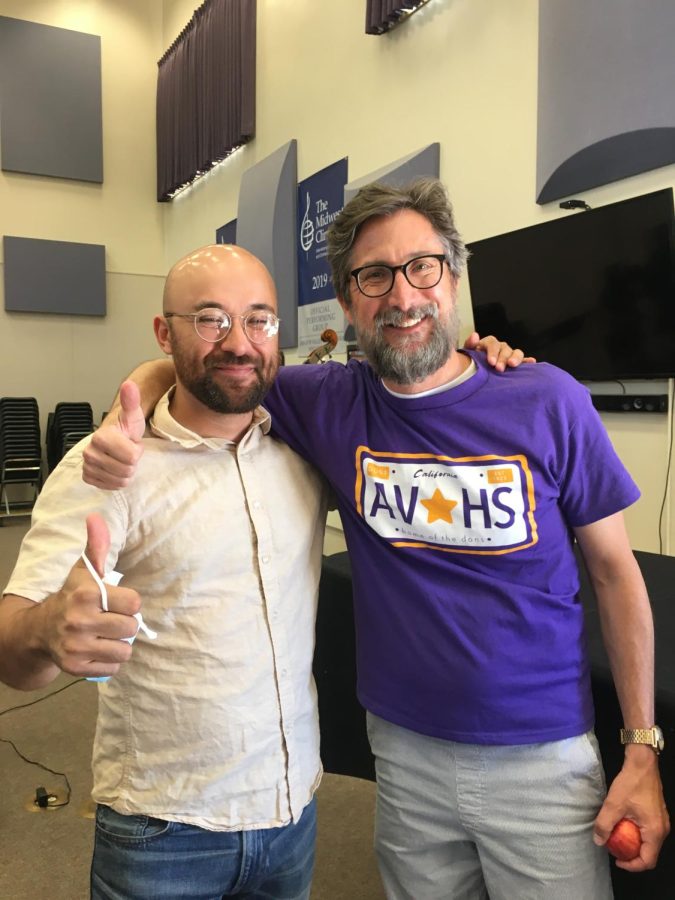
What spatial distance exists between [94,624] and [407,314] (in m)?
0.80

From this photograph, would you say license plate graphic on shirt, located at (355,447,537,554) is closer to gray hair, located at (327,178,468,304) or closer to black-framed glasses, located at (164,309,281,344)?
black-framed glasses, located at (164,309,281,344)

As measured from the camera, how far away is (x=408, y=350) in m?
1.23

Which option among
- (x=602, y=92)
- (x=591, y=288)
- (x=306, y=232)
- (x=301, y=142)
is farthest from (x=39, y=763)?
(x=301, y=142)

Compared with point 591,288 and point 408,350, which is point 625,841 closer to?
point 408,350

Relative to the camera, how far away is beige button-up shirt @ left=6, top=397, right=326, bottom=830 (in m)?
1.09

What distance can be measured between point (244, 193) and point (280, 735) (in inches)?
247

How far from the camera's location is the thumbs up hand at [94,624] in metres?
0.77

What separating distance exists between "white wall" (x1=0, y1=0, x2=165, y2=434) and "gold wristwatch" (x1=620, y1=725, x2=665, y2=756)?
8.58 metres

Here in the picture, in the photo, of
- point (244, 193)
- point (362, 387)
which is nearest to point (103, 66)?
point (244, 193)

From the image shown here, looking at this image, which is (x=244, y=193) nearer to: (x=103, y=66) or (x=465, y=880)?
(x=103, y=66)

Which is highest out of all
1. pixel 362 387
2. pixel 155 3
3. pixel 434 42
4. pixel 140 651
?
pixel 155 3

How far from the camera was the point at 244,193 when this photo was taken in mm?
6594

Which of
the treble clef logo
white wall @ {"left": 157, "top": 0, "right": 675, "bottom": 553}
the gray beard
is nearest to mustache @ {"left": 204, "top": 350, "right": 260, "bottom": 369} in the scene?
the gray beard

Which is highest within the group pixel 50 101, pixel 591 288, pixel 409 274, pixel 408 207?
pixel 50 101
